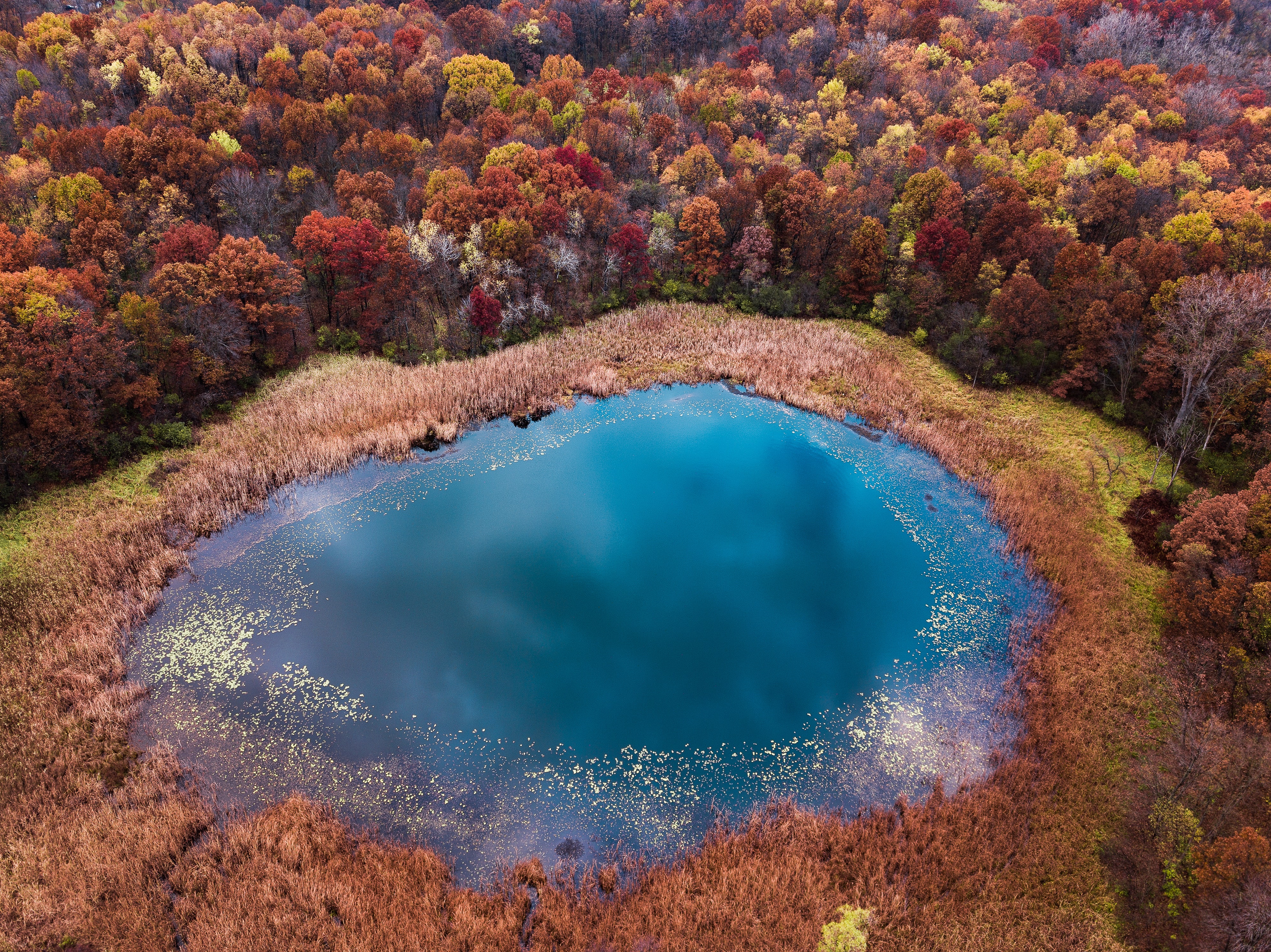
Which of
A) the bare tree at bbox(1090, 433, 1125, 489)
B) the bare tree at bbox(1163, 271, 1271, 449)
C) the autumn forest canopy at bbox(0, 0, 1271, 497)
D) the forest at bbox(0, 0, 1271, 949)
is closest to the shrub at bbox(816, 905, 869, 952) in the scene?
the forest at bbox(0, 0, 1271, 949)

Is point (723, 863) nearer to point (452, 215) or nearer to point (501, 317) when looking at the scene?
→ point (501, 317)

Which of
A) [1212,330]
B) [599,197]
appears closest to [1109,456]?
[1212,330]

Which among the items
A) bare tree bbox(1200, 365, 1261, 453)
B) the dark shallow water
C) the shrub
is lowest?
the dark shallow water

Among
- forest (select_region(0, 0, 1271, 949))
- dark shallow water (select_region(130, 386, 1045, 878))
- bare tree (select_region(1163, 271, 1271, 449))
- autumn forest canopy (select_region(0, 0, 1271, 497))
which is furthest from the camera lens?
autumn forest canopy (select_region(0, 0, 1271, 497))

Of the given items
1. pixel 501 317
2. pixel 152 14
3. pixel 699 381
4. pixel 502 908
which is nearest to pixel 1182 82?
pixel 699 381

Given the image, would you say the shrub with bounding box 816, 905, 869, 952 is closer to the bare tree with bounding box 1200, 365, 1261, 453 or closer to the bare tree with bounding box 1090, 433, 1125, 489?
the bare tree with bounding box 1090, 433, 1125, 489
